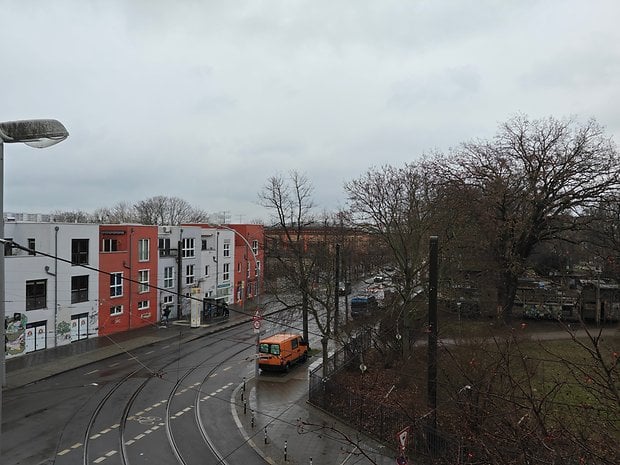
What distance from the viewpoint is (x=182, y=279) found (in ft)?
140

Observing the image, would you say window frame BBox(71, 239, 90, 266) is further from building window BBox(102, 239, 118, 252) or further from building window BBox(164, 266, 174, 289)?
building window BBox(164, 266, 174, 289)

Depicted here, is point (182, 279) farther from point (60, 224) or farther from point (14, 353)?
point (14, 353)

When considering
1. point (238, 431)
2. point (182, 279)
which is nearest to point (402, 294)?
point (238, 431)

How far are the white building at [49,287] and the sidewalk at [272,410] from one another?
0.93 metres

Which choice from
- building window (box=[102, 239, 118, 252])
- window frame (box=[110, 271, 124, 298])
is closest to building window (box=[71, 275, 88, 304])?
window frame (box=[110, 271, 124, 298])

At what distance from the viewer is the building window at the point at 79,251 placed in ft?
103

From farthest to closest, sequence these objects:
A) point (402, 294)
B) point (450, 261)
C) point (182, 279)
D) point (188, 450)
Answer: point (182, 279) < point (450, 261) < point (402, 294) < point (188, 450)

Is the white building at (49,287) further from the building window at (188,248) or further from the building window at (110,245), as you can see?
the building window at (188,248)

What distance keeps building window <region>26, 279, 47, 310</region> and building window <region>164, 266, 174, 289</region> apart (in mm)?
12201

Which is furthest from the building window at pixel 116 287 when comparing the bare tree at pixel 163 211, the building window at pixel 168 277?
the bare tree at pixel 163 211

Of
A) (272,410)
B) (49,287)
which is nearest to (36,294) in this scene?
(49,287)

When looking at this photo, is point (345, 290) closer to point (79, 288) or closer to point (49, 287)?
point (79, 288)

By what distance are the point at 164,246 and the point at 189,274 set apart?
13.0ft

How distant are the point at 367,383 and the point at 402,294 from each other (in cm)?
438
